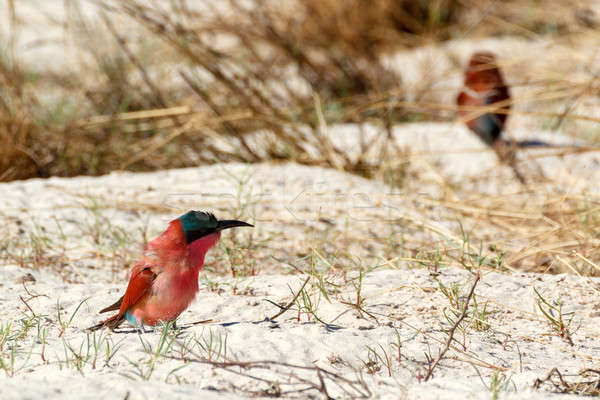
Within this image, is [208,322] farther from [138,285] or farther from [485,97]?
[485,97]

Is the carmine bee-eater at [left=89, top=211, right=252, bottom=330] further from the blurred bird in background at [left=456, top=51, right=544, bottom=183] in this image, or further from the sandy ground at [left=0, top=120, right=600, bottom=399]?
the blurred bird in background at [left=456, top=51, right=544, bottom=183]

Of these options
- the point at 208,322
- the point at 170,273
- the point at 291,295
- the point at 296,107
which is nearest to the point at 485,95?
the point at 296,107

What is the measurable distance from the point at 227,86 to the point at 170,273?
177 cm

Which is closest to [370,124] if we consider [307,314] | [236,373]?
[307,314]

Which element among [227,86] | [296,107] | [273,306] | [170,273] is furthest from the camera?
[296,107]

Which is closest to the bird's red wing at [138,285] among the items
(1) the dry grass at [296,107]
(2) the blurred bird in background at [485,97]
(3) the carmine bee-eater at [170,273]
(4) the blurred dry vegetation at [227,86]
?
(3) the carmine bee-eater at [170,273]

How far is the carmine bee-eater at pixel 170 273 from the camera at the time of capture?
151 cm

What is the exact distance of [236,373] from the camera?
4.28 ft

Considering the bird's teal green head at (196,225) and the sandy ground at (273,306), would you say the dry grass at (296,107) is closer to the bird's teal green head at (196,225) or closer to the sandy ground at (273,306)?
the sandy ground at (273,306)

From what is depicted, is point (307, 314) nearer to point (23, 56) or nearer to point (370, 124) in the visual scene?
point (370, 124)

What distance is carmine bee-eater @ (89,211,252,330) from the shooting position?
151 cm

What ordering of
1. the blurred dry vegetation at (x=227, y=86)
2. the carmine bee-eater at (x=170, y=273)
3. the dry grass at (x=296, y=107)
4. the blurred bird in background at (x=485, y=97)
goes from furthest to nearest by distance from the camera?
the blurred bird in background at (x=485, y=97) < the blurred dry vegetation at (x=227, y=86) < the dry grass at (x=296, y=107) < the carmine bee-eater at (x=170, y=273)

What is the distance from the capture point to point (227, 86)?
10.4 ft

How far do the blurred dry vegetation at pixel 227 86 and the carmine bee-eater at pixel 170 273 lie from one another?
144cm
